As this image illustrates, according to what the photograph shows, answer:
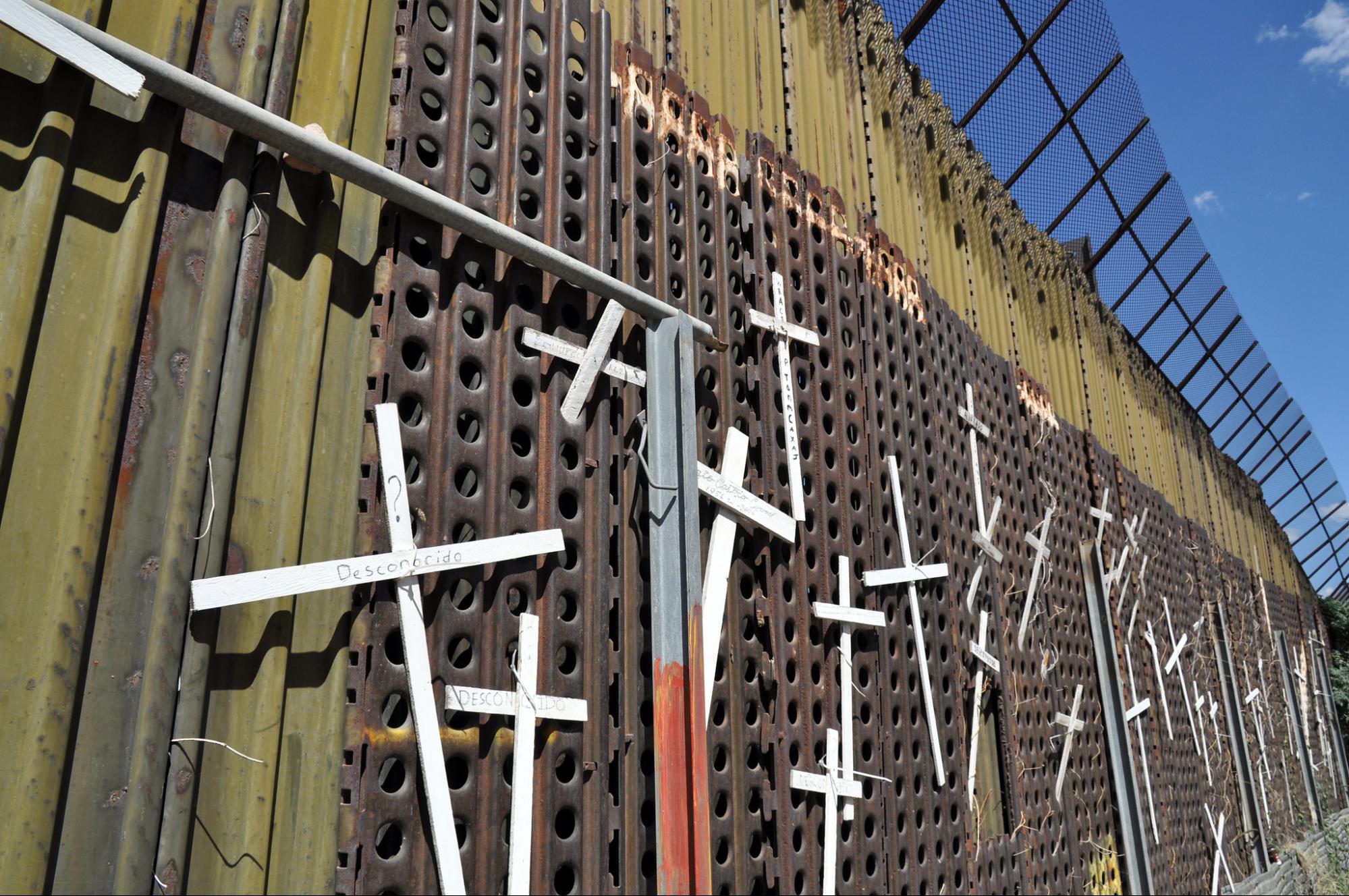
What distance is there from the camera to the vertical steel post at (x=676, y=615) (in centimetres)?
282

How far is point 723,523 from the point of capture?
3.50 metres

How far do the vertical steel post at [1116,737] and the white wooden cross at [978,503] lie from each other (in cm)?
95

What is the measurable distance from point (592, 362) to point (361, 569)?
1061mm

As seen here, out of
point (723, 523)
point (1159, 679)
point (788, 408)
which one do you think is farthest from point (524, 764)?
point (1159, 679)

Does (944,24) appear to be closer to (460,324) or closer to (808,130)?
(808,130)

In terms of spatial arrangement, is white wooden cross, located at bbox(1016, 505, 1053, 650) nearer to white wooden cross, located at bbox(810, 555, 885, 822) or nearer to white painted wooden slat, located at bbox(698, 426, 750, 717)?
white wooden cross, located at bbox(810, 555, 885, 822)

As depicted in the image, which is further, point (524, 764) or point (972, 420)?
point (972, 420)

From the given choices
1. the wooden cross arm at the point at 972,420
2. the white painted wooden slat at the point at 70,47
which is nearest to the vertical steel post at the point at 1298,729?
the wooden cross arm at the point at 972,420

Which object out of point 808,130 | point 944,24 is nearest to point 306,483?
point 808,130

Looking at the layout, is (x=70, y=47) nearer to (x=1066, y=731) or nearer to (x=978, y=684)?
(x=978, y=684)

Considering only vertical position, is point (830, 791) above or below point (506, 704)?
below

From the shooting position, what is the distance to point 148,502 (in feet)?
6.48

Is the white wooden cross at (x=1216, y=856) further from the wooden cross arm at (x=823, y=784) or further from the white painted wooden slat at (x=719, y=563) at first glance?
the white painted wooden slat at (x=719, y=563)

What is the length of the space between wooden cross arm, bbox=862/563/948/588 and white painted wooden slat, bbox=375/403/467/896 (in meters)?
2.51
